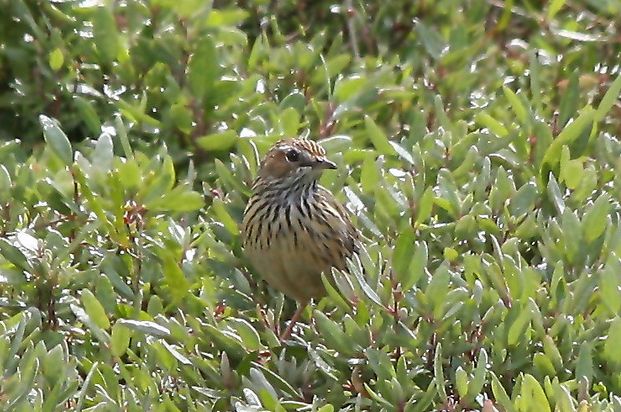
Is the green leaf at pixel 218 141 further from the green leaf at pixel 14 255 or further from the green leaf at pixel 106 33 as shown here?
the green leaf at pixel 14 255

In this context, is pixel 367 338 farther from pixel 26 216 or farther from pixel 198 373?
pixel 26 216

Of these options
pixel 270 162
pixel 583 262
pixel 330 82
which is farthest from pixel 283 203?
pixel 583 262

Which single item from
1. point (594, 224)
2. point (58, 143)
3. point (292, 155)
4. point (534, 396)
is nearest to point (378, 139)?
point (292, 155)

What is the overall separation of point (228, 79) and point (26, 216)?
106 centimetres

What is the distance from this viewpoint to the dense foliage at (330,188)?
397 centimetres

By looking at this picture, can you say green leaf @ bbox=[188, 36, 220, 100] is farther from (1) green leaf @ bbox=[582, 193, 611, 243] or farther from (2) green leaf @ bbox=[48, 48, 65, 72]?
(1) green leaf @ bbox=[582, 193, 611, 243]

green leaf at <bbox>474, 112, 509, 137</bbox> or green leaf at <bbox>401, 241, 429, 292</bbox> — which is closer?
green leaf at <bbox>401, 241, 429, 292</bbox>

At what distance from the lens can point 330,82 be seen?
623 centimetres

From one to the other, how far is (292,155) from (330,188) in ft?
0.67

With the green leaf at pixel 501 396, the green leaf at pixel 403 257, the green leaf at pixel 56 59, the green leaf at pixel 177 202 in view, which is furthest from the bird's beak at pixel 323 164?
the green leaf at pixel 501 396

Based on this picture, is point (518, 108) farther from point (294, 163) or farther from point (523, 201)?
point (294, 163)

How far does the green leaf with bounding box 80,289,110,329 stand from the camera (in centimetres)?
450

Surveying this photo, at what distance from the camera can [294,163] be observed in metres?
5.64

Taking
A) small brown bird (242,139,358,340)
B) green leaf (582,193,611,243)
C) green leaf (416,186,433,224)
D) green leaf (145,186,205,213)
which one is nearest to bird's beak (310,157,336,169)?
small brown bird (242,139,358,340)
